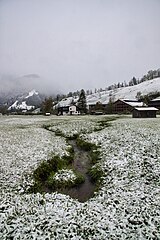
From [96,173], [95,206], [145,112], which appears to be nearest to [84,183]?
[96,173]

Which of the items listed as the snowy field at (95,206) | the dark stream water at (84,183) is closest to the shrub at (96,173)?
the dark stream water at (84,183)

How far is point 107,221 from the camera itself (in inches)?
360

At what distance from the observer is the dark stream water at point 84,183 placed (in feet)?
41.6

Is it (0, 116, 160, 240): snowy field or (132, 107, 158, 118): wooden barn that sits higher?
(132, 107, 158, 118): wooden barn

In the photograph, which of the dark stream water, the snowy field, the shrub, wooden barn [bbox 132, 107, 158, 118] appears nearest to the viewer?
the snowy field

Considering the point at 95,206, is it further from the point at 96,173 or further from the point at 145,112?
the point at 145,112

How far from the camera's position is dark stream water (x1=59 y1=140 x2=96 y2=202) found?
1267 centimetres

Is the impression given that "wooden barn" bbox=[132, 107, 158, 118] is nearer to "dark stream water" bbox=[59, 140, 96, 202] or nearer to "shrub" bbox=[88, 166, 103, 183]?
"dark stream water" bbox=[59, 140, 96, 202]

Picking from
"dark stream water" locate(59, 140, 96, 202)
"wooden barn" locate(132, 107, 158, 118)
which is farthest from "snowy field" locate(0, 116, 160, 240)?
"wooden barn" locate(132, 107, 158, 118)

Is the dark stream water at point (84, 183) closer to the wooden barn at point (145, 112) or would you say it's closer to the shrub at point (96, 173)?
the shrub at point (96, 173)

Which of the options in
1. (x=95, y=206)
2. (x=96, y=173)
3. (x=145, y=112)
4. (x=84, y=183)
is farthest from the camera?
(x=145, y=112)

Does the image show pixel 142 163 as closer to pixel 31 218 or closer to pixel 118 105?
pixel 31 218

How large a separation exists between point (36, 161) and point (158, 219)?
37.2ft

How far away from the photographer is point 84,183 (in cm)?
1462
